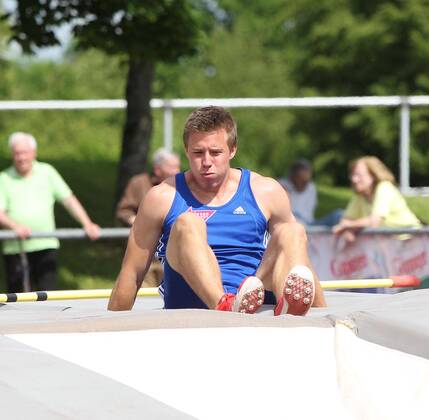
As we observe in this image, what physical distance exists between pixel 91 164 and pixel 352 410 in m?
15.8

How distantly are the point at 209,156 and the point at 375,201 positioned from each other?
15.7 ft

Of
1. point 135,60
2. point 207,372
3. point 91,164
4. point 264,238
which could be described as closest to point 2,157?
point 91,164

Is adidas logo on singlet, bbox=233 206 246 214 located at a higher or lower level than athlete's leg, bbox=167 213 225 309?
higher

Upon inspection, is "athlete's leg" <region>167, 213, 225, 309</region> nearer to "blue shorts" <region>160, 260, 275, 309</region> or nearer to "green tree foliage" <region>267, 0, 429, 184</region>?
"blue shorts" <region>160, 260, 275, 309</region>

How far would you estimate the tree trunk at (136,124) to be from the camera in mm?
15304

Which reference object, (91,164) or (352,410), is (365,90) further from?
(352,410)

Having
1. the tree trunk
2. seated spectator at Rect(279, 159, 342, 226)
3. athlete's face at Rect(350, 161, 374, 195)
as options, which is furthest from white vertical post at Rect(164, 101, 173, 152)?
athlete's face at Rect(350, 161, 374, 195)

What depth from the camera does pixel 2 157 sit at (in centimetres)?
1820

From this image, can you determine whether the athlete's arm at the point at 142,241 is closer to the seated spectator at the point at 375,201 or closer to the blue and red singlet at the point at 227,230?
the blue and red singlet at the point at 227,230

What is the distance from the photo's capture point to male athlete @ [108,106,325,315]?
5449 millimetres

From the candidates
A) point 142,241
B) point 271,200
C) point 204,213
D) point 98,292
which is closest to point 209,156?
point 204,213

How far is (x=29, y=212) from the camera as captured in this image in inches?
391

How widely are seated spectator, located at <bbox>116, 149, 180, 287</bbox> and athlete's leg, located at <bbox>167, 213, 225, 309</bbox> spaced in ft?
13.8

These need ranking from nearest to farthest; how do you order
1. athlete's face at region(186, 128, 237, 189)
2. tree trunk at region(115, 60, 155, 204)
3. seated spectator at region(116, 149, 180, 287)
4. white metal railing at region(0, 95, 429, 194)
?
athlete's face at region(186, 128, 237, 189), seated spectator at region(116, 149, 180, 287), white metal railing at region(0, 95, 429, 194), tree trunk at region(115, 60, 155, 204)
